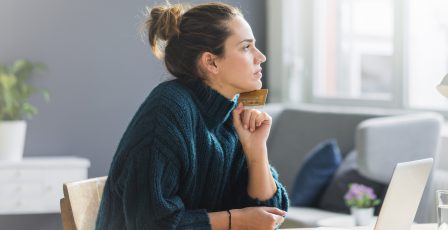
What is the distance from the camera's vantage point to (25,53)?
5.01 meters

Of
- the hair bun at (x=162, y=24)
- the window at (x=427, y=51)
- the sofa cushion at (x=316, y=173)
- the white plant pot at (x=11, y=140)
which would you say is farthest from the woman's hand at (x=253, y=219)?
the white plant pot at (x=11, y=140)

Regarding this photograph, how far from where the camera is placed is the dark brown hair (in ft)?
6.85

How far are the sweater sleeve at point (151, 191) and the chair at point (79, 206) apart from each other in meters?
0.29

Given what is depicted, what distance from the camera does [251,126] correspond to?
7.06ft

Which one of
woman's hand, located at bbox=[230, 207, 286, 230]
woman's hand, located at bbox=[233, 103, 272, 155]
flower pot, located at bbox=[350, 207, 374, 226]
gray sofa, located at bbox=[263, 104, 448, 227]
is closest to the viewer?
woman's hand, located at bbox=[230, 207, 286, 230]

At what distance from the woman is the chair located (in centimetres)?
14

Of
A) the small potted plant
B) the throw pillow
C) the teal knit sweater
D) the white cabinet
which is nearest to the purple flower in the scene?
the small potted plant

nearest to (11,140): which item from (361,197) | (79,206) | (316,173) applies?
(316,173)

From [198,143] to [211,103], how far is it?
111 millimetres

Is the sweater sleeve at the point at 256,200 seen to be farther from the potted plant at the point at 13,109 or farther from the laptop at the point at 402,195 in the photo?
the potted plant at the point at 13,109

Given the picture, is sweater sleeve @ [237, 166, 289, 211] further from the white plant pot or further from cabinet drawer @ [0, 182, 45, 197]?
the white plant pot

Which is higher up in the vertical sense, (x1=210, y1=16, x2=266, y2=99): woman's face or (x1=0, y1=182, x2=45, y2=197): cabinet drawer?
(x1=210, y1=16, x2=266, y2=99): woman's face

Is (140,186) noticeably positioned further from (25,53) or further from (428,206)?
(25,53)

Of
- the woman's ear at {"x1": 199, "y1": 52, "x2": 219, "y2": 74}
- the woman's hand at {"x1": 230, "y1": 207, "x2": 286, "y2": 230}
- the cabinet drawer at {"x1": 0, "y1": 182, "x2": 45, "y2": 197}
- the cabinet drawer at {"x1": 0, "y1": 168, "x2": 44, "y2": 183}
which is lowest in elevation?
the cabinet drawer at {"x1": 0, "y1": 182, "x2": 45, "y2": 197}
